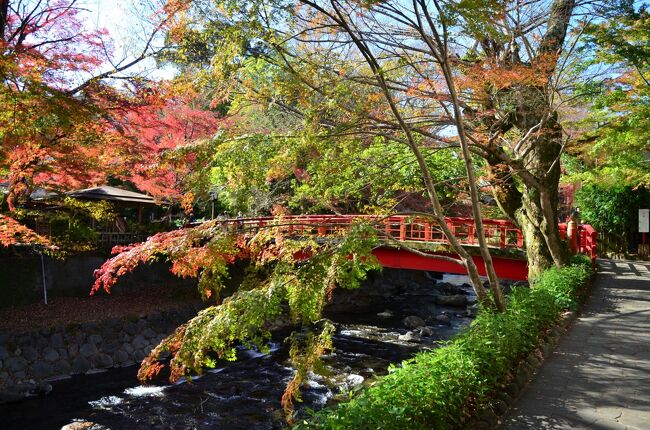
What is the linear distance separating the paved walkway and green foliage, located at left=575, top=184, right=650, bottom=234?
14751 millimetres

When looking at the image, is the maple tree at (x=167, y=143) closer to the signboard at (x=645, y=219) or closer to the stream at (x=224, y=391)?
→ the stream at (x=224, y=391)

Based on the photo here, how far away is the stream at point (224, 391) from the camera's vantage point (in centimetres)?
969

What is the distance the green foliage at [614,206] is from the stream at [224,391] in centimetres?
1130

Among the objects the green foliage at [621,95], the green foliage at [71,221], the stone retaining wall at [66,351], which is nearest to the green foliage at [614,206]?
the green foliage at [621,95]

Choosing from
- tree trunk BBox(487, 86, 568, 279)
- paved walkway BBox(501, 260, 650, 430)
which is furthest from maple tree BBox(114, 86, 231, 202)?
tree trunk BBox(487, 86, 568, 279)

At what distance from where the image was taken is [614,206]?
78.8 ft

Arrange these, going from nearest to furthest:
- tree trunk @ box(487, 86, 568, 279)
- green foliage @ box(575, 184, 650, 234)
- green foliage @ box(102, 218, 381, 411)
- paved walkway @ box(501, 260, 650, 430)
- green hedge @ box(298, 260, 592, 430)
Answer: green hedge @ box(298, 260, 592, 430)
green foliage @ box(102, 218, 381, 411)
paved walkway @ box(501, 260, 650, 430)
tree trunk @ box(487, 86, 568, 279)
green foliage @ box(575, 184, 650, 234)

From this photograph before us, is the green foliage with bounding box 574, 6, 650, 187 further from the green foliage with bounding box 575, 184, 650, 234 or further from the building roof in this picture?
the building roof

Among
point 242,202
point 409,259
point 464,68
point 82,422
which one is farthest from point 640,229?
point 82,422

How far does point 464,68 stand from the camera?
10969 mm

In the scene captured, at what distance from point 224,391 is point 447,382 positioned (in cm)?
770

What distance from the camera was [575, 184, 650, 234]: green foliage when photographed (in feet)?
78.3

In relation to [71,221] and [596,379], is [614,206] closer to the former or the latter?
[596,379]

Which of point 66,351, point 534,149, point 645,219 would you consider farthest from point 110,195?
point 645,219
